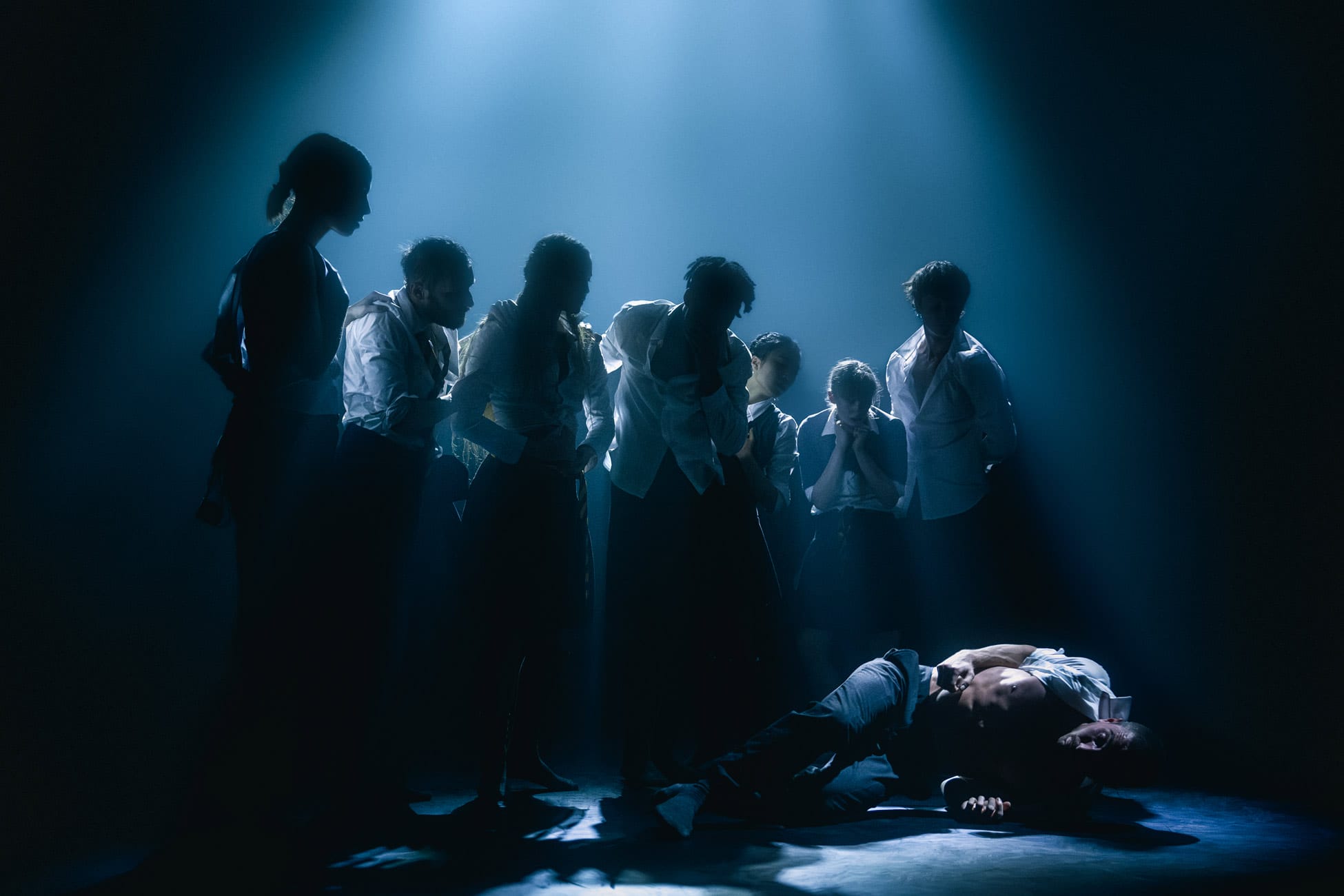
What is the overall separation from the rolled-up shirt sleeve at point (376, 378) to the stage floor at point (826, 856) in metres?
1.00

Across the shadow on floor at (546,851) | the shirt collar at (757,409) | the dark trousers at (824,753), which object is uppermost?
the shirt collar at (757,409)

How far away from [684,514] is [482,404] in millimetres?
752

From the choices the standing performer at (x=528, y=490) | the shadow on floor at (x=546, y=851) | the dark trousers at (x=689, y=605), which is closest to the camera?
the shadow on floor at (x=546, y=851)

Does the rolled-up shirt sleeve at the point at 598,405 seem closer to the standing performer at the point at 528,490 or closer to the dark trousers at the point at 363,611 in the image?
the standing performer at the point at 528,490

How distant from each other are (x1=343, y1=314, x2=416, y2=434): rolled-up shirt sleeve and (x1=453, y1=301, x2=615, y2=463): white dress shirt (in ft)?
0.58

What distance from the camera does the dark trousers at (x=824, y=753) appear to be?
1.69 metres

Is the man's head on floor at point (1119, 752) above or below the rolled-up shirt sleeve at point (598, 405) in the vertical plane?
below

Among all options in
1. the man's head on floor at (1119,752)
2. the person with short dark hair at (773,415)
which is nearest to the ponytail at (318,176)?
the person with short dark hair at (773,415)

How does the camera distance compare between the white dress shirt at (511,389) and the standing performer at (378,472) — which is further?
the white dress shirt at (511,389)

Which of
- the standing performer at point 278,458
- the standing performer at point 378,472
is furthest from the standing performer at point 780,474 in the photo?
the standing performer at point 278,458

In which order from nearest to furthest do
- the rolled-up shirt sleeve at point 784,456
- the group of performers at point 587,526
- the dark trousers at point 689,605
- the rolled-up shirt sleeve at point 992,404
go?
1. the group of performers at point 587,526
2. the dark trousers at point 689,605
3. the rolled-up shirt sleeve at point 992,404
4. the rolled-up shirt sleeve at point 784,456

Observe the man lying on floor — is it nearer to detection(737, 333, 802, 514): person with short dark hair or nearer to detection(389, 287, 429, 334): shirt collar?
detection(737, 333, 802, 514): person with short dark hair

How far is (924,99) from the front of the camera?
12.3ft

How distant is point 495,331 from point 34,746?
5.36ft
